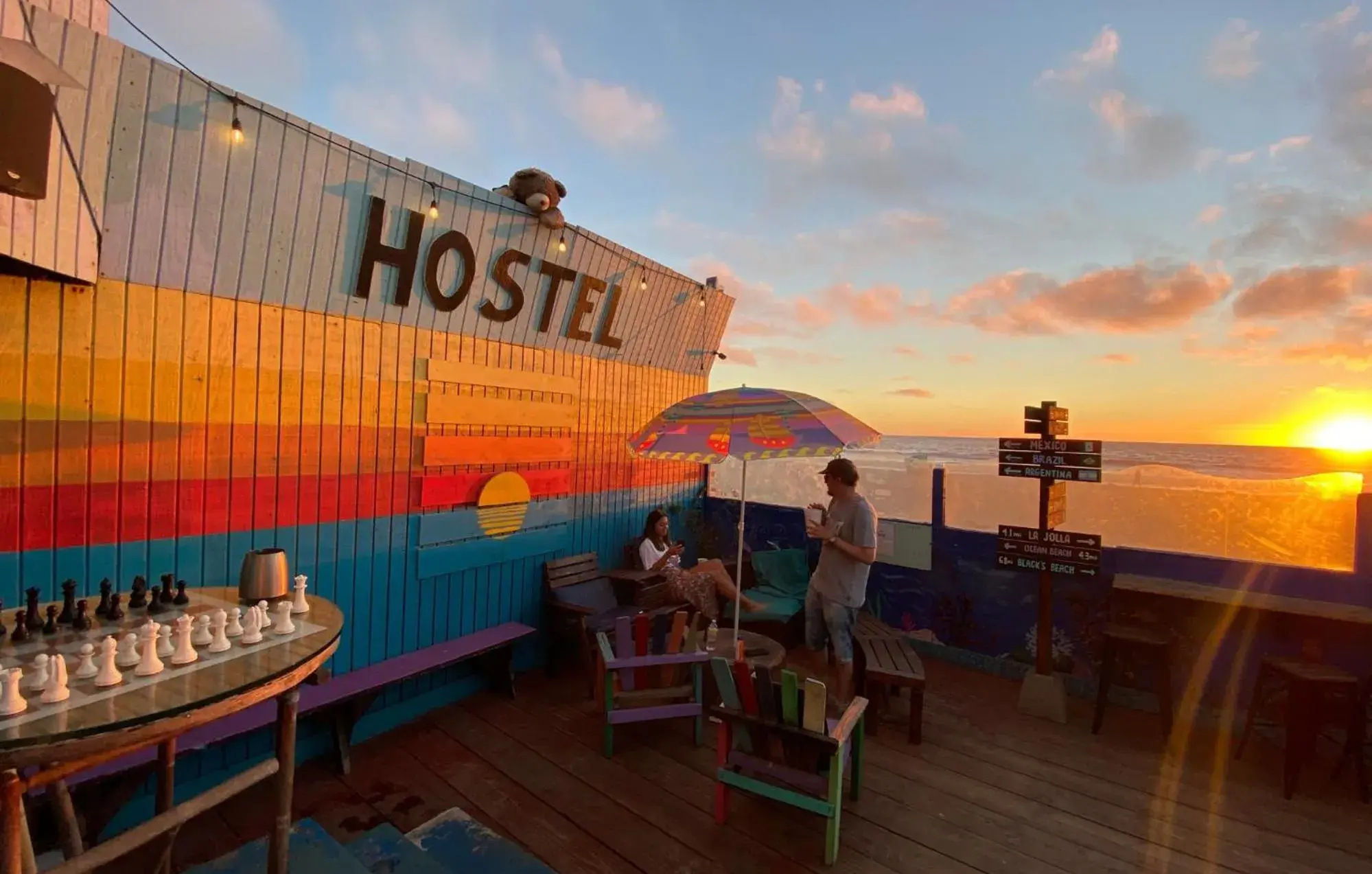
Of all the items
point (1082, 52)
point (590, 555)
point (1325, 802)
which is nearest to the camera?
point (1325, 802)

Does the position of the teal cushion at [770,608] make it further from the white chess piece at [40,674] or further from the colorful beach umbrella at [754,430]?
the white chess piece at [40,674]

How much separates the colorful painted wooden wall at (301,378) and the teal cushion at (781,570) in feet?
7.70

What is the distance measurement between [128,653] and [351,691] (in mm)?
2181

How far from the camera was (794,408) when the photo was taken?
12.5 feet

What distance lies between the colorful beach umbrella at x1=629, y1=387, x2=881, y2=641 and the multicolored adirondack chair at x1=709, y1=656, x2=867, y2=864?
921mm

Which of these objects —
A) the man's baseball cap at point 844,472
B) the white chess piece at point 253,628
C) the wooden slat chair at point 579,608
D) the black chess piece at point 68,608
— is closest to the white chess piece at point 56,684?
the white chess piece at point 253,628

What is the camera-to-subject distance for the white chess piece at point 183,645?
6.23 feet

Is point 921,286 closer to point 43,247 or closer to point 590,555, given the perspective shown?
point 590,555

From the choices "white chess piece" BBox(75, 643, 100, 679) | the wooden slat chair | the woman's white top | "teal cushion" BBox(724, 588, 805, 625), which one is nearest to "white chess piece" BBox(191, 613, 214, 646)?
"white chess piece" BBox(75, 643, 100, 679)

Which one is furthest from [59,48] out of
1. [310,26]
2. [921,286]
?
[921,286]

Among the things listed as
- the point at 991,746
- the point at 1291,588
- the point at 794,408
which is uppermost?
the point at 794,408

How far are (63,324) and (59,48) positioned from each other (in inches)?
50.7

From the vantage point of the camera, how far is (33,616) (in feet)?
6.88

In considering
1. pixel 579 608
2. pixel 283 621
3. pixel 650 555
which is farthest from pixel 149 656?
pixel 650 555
